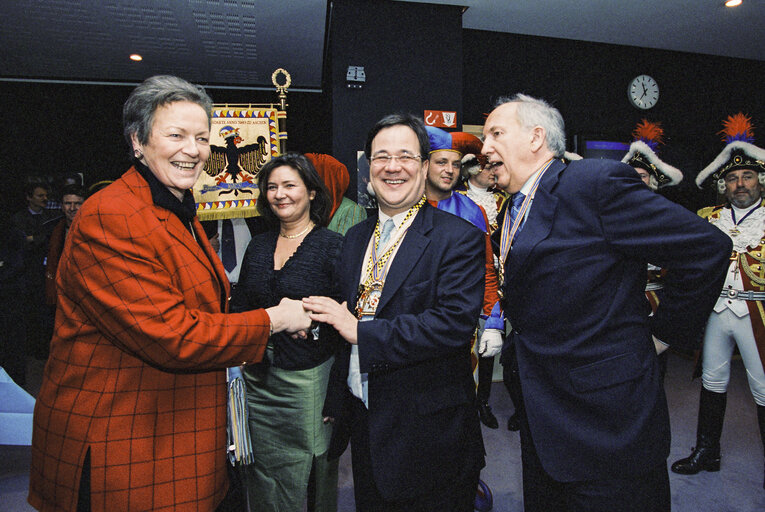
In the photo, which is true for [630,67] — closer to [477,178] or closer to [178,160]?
[477,178]

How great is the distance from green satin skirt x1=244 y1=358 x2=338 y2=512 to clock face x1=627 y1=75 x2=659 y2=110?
18.7 ft

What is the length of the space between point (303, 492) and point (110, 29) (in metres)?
5.51

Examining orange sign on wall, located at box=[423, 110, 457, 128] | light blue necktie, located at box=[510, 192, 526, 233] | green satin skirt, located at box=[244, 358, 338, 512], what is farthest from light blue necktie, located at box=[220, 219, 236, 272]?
orange sign on wall, located at box=[423, 110, 457, 128]

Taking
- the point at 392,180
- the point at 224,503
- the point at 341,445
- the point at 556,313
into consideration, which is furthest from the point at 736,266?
the point at 224,503

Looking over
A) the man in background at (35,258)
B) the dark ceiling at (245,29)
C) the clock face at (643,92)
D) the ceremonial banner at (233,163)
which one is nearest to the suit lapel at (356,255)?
the ceremonial banner at (233,163)

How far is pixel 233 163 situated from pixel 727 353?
11.5 ft

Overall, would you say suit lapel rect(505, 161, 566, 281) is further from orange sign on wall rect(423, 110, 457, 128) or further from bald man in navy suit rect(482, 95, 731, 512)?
orange sign on wall rect(423, 110, 457, 128)

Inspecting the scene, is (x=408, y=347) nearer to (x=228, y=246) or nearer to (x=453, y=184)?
(x=453, y=184)

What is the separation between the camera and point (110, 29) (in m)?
4.79

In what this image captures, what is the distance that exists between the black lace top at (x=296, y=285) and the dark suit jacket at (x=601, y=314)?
855mm

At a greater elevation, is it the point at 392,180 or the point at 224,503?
the point at 392,180

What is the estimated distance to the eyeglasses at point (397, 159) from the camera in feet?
4.81

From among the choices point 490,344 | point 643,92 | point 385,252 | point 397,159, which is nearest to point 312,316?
point 385,252

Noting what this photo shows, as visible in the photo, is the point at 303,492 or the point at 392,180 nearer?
the point at 392,180
